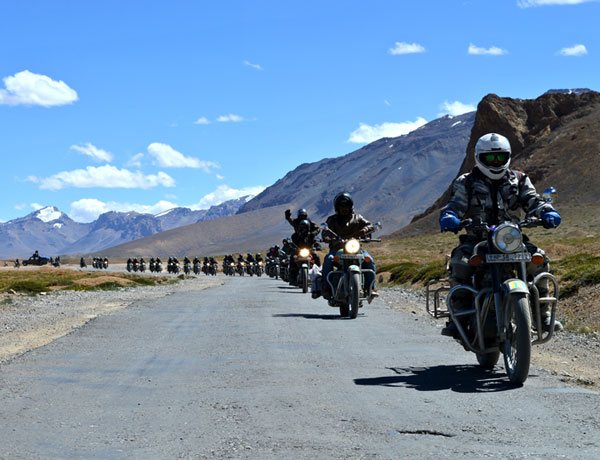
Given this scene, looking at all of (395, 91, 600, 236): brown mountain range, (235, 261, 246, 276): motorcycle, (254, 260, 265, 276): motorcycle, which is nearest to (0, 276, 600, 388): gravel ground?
(254, 260, 265, 276): motorcycle

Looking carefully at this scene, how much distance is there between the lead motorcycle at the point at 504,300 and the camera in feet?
29.1

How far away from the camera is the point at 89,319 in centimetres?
1988

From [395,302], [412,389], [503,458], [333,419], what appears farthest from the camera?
[395,302]

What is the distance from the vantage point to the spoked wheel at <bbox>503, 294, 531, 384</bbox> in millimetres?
8766

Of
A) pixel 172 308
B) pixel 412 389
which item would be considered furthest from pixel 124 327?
pixel 412 389

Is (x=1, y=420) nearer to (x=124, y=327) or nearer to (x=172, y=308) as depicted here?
(x=124, y=327)

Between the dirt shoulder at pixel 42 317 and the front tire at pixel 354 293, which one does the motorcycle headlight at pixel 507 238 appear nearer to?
the dirt shoulder at pixel 42 317

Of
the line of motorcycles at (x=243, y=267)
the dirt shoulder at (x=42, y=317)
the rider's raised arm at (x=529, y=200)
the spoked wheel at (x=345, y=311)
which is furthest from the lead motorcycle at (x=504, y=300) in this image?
the line of motorcycles at (x=243, y=267)

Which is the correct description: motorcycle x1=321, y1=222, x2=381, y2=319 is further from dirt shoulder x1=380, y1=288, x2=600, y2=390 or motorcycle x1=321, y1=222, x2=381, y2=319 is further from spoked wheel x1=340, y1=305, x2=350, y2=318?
dirt shoulder x1=380, y1=288, x2=600, y2=390

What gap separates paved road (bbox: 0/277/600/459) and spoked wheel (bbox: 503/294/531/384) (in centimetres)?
19

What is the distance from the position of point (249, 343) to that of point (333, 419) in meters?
6.47

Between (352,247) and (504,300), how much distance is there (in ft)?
30.3

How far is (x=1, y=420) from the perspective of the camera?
24.6 feet

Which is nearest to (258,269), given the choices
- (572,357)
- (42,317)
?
(42,317)
